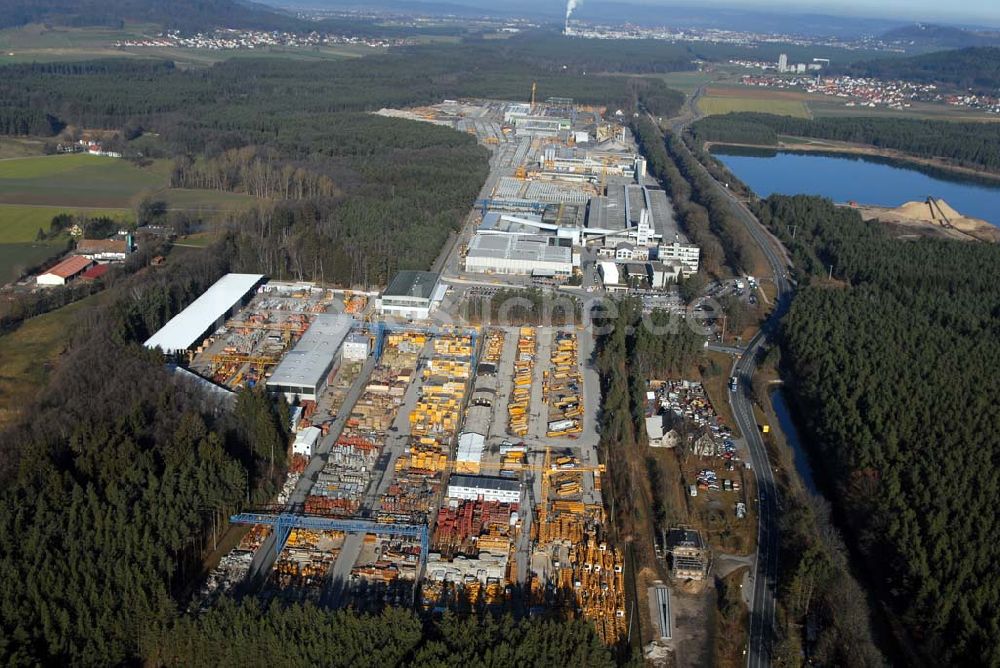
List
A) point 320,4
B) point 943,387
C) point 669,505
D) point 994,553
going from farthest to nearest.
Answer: point 320,4
point 943,387
point 669,505
point 994,553

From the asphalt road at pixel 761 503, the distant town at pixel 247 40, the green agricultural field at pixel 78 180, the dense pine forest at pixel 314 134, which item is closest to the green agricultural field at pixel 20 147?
the green agricultural field at pixel 78 180

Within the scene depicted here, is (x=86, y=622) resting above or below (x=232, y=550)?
above

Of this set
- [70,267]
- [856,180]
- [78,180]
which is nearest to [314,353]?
[70,267]

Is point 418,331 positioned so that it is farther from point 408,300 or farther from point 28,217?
point 28,217

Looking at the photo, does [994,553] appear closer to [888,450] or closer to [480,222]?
[888,450]

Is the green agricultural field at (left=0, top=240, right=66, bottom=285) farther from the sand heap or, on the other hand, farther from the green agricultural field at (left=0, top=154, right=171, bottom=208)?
the sand heap

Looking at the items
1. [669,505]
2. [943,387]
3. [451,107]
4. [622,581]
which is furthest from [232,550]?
[451,107]

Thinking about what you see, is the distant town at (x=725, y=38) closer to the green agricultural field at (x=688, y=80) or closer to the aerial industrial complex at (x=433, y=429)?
the green agricultural field at (x=688, y=80)
